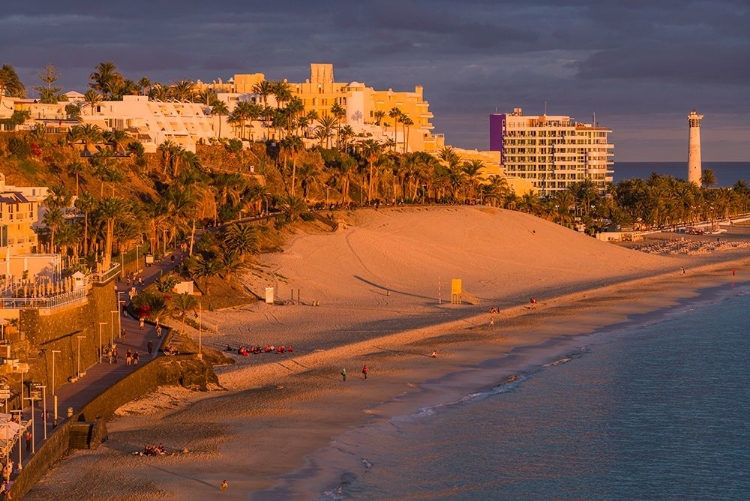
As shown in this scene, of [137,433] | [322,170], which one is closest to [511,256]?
[322,170]

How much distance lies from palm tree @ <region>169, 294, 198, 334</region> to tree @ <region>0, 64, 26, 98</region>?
5526 cm

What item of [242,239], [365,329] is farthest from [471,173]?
[365,329]

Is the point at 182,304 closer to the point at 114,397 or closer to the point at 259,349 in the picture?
the point at 259,349

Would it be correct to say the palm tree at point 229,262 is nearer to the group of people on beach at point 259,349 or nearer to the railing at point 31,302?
the group of people on beach at point 259,349

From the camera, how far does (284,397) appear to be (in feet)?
188

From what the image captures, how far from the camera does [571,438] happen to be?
51.8 meters

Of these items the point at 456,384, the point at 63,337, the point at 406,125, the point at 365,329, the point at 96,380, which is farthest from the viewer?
the point at 406,125

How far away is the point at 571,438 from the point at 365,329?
27.0 metres

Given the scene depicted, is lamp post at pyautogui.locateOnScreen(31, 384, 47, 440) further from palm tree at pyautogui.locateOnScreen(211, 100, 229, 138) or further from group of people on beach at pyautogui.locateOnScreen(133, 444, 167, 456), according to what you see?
palm tree at pyautogui.locateOnScreen(211, 100, 229, 138)

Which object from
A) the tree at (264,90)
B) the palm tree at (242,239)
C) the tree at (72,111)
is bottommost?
the palm tree at (242,239)

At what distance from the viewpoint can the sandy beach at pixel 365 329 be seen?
147 feet

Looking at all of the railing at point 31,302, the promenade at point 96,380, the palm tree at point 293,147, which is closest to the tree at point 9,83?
the palm tree at point 293,147

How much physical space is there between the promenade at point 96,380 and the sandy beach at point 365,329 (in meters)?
1.63

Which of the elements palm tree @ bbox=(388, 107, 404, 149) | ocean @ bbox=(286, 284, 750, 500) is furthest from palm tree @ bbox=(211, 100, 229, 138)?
ocean @ bbox=(286, 284, 750, 500)
